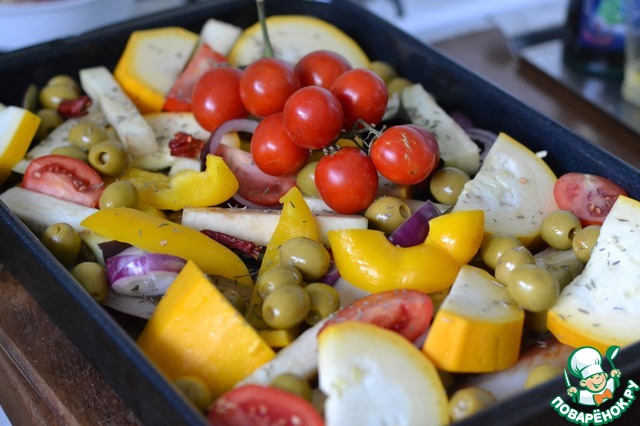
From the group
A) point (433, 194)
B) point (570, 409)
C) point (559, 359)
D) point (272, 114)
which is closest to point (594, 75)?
point (433, 194)

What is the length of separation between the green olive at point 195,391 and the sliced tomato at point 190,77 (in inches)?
36.1

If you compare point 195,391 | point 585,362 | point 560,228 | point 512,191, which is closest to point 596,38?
point 512,191

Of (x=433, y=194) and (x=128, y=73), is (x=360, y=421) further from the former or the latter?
(x=128, y=73)

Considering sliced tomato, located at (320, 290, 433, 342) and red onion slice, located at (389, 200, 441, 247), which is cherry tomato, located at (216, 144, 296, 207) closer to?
red onion slice, located at (389, 200, 441, 247)

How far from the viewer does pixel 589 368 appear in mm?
1235

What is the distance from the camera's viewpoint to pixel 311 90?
161cm

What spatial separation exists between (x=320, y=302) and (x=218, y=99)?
0.64 meters

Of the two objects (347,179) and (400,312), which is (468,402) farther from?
(347,179)

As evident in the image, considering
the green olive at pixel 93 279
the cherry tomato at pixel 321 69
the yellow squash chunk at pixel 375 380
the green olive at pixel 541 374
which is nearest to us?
the yellow squash chunk at pixel 375 380

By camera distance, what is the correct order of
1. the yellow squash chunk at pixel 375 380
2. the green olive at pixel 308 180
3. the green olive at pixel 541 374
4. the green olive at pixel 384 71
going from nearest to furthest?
the yellow squash chunk at pixel 375 380, the green olive at pixel 541 374, the green olive at pixel 308 180, the green olive at pixel 384 71

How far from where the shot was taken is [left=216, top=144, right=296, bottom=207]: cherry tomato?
1.76 m

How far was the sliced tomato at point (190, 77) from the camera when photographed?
80.6 inches

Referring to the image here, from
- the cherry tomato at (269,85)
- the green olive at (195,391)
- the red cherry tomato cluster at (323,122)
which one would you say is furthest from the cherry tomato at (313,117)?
the green olive at (195,391)

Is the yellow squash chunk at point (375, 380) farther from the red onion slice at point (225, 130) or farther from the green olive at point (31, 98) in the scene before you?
the green olive at point (31, 98)
